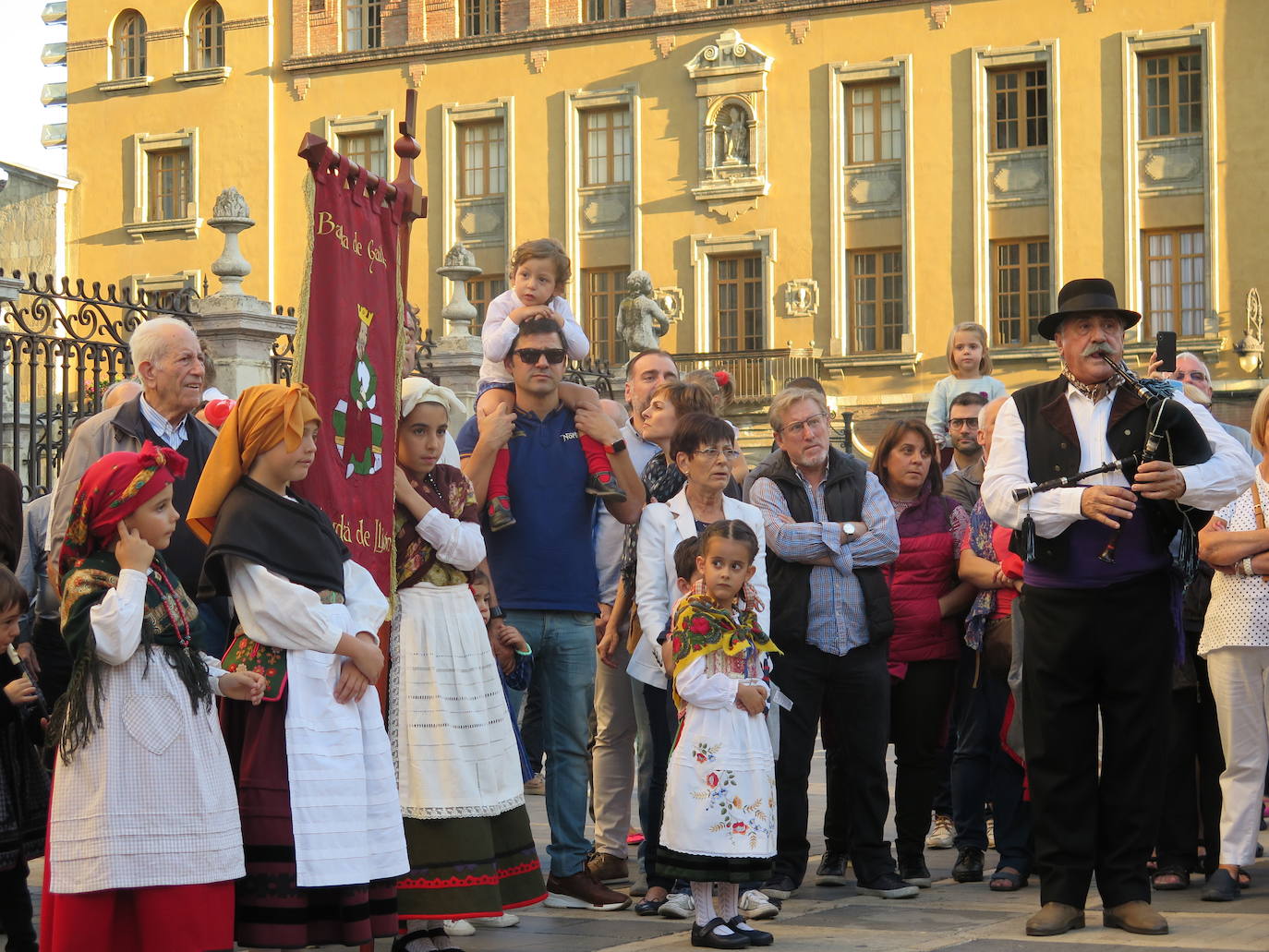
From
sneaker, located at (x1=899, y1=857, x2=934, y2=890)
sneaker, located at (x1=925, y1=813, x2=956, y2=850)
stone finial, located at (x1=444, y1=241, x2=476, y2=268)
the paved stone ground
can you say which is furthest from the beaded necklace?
stone finial, located at (x1=444, y1=241, x2=476, y2=268)

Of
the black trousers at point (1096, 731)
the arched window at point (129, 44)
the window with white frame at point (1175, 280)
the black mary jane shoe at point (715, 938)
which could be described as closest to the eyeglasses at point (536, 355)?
the black trousers at point (1096, 731)

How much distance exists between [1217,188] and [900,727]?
84.3ft

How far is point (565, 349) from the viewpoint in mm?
7574

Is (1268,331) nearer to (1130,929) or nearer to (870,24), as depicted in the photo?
(870,24)

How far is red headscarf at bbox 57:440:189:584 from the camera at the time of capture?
17.8 ft

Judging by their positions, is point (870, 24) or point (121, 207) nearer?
point (870, 24)

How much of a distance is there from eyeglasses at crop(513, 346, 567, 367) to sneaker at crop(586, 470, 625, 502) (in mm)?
486

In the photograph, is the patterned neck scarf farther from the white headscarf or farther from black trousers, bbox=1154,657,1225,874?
the white headscarf

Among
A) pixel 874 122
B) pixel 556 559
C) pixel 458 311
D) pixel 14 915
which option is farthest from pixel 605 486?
pixel 874 122

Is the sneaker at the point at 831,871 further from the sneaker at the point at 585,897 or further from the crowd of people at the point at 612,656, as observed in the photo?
the sneaker at the point at 585,897

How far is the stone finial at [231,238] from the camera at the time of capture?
15.5 metres

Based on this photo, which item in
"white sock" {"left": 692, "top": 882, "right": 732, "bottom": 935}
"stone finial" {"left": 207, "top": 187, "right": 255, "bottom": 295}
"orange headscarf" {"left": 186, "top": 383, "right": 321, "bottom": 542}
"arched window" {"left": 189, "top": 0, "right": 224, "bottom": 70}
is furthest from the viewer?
"arched window" {"left": 189, "top": 0, "right": 224, "bottom": 70}

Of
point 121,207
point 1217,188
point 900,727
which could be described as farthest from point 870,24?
point 900,727

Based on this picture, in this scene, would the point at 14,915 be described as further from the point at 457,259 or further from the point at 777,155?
the point at 777,155
